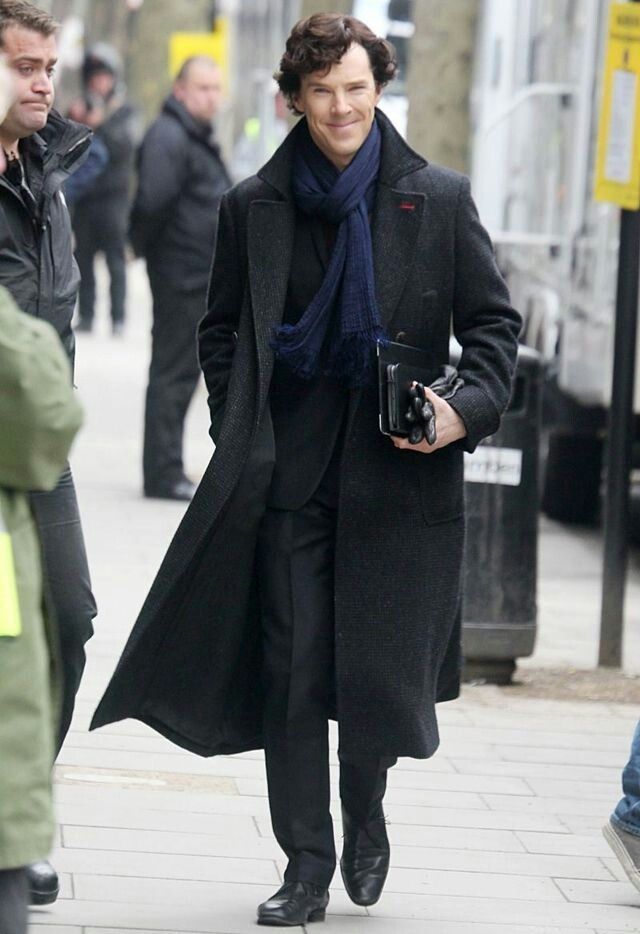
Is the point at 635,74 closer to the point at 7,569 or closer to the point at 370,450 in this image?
the point at 370,450

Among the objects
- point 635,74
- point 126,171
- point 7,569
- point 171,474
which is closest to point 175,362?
point 171,474

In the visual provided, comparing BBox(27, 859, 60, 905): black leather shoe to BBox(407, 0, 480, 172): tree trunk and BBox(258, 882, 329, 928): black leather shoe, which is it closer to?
BBox(258, 882, 329, 928): black leather shoe

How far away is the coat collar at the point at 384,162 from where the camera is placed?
15.0 feet

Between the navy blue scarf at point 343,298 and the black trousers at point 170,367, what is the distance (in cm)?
606

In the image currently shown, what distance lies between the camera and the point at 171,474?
10.9m

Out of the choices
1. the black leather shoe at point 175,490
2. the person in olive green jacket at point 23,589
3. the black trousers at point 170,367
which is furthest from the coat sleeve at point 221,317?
the black leather shoe at point 175,490

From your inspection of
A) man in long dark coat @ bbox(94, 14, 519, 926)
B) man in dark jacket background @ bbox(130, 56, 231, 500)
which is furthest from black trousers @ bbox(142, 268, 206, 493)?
man in long dark coat @ bbox(94, 14, 519, 926)

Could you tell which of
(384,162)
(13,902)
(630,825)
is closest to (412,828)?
(630,825)

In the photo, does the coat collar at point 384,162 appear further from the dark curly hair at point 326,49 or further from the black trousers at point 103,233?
the black trousers at point 103,233

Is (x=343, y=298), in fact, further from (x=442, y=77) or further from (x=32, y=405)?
(x=442, y=77)

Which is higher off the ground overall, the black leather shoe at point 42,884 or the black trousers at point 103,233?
the black leather shoe at point 42,884

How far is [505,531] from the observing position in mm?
7262

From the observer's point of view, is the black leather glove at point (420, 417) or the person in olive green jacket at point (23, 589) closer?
the person in olive green jacket at point (23, 589)

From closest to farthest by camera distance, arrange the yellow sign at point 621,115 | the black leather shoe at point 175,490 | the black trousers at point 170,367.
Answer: the yellow sign at point 621,115, the black trousers at point 170,367, the black leather shoe at point 175,490
